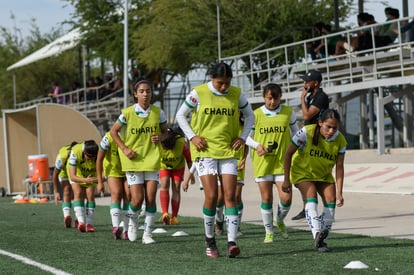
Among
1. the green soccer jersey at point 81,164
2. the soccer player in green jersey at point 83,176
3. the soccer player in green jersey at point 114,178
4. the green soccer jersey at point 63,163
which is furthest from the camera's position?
the green soccer jersey at point 63,163

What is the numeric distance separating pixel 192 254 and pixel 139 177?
6.49ft

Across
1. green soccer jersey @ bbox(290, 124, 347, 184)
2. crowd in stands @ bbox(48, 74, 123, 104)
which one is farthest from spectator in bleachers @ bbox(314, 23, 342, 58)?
green soccer jersey @ bbox(290, 124, 347, 184)

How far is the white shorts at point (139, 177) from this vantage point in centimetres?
1360

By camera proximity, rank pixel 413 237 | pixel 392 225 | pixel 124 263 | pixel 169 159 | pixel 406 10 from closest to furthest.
Result: pixel 124 263, pixel 413 237, pixel 392 225, pixel 169 159, pixel 406 10

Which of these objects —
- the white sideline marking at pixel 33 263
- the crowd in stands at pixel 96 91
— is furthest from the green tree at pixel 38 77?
the white sideline marking at pixel 33 263

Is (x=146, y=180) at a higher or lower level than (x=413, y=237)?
higher

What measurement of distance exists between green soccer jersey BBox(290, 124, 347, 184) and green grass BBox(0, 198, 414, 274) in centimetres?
85

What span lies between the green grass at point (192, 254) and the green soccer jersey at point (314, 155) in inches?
33.3

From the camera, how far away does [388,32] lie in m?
28.6

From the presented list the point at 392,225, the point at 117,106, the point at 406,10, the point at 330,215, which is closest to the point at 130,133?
the point at 330,215

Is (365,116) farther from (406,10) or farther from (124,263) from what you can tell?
(124,263)

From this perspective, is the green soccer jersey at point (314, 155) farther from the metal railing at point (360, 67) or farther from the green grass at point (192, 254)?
the metal railing at point (360, 67)

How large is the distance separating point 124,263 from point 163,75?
130ft

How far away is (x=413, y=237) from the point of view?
13.4m
